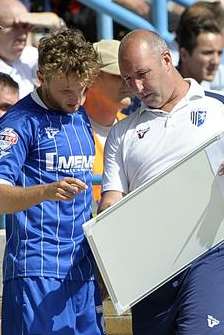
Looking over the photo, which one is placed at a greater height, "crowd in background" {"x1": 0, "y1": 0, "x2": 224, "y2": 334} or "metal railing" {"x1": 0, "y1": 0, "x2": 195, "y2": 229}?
"metal railing" {"x1": 0, "y1": 0, "x2": 195, "y2": 229}

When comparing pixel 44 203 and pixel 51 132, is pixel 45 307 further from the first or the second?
pixel 51 132

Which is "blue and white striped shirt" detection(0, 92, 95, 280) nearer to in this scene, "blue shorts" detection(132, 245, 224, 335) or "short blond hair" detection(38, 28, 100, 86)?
"short blond hair" detection(38, 28, 100, 86)

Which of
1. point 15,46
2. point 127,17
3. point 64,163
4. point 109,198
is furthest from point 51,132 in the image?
point 127,17

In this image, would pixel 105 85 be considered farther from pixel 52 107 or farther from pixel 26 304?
pixel 26 304

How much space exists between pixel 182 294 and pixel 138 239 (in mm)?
313

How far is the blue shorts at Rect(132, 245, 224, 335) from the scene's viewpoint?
3.75m

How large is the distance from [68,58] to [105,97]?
118cm

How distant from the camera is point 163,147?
386 cm

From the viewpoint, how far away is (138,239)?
366cm

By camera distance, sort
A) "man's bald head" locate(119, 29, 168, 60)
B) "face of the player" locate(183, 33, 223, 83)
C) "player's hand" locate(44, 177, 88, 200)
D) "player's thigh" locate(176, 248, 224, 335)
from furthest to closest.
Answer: "face of the player" locate(183, 33, 223, 83) < "man's bald head" locate(119, 29, 168, 60) < "player's thigh" locate(176, 248, 224, 335) < "player's hand" locate(44, 177, 88, 200)

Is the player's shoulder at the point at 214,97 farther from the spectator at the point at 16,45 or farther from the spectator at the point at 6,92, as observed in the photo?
the spectator at the point at 16,45

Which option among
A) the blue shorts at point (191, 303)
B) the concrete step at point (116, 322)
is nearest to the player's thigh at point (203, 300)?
the blue shorts at point (191, 303)

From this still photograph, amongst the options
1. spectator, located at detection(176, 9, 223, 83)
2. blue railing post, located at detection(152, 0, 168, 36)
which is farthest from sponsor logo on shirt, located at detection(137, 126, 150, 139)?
blue railing post, located at detection(152, 0, 168, 36)

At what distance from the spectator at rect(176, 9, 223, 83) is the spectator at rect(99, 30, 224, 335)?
4.45 feet
